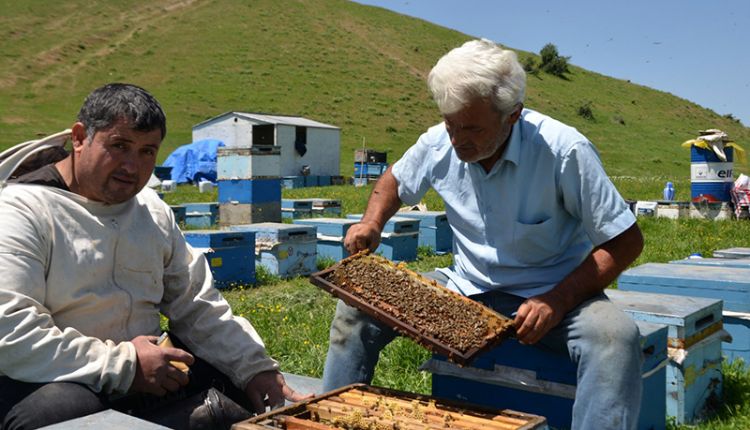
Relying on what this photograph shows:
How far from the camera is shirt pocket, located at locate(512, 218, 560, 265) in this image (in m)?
2.68

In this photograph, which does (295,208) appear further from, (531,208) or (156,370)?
(156,370)

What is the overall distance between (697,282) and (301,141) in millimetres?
22755

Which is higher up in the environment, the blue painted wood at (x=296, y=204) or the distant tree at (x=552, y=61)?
the distant tree at (x=552, y=61)

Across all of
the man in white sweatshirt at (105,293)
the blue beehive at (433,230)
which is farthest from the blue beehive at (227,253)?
the man in white sweatshirt at (105,293)

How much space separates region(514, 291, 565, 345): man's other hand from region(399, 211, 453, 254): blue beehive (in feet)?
21.9

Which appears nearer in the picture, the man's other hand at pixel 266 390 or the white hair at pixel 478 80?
the white hair at pixel 478 80

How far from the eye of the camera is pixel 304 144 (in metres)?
26.1

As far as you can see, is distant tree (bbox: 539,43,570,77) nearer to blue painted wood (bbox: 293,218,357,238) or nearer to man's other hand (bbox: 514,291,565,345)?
blue painted wood (bbox: 293,218,357,238)

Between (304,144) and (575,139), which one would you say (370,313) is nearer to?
(575,139)

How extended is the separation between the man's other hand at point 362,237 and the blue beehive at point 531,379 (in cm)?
53

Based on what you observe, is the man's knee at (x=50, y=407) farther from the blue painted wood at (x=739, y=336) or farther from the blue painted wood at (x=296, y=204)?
the blue painted wood at (x=296, y=204)

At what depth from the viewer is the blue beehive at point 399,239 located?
27.7 ft

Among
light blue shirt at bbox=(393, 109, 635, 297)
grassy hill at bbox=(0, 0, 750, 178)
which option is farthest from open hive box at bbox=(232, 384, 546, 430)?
grassy hill at bbox=(0, 0, 750, 178)

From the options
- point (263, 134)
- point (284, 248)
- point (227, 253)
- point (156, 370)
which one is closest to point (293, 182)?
point (263, 134)
